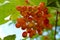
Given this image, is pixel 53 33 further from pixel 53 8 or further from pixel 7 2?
pixel 7 2

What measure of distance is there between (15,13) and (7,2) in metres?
0.08

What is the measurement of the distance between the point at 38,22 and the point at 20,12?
4.5 inches

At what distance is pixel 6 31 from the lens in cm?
90

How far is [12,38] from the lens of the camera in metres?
0.90

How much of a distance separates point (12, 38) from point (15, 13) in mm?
141

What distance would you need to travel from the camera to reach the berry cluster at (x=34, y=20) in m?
0.88

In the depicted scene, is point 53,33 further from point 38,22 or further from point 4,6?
point 4,6

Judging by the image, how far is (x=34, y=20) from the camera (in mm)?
883

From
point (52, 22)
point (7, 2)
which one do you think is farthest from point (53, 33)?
point (7, 2)

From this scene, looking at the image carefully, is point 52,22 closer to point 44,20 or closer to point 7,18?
point 44,20

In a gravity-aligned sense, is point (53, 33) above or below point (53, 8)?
below

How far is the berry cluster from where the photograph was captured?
881mm

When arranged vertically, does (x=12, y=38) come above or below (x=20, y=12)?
below

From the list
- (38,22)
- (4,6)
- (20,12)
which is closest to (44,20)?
(38,22)
